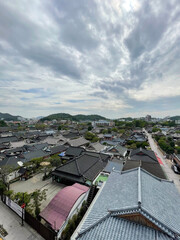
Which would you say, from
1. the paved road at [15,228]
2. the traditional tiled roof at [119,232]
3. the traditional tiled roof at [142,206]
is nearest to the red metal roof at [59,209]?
the paved road at [15,228]

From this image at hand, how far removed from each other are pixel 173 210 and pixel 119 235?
5085 millimetres

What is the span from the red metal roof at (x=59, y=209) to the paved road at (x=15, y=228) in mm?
2010

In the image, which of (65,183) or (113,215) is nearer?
(113,215)

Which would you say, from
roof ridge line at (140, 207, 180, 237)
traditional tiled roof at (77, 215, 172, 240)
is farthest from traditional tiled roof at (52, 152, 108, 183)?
roof ridge line at (140, 207, 180, 237)

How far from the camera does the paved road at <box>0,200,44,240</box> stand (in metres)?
10.5

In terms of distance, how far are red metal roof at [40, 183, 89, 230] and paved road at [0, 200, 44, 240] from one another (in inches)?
79.1

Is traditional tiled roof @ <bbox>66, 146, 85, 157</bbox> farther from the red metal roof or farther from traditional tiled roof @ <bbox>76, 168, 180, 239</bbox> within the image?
traditional tiled roof @ <bbox>76, 168, 180, 239</bbox>

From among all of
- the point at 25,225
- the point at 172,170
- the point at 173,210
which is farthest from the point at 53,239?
the point at 172,170

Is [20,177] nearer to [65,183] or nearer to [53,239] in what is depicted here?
[65,183]

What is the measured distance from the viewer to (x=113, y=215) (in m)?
7.52

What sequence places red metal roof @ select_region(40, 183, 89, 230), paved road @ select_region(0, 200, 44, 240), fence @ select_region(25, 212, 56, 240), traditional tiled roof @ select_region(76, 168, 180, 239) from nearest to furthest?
1. traditional tiled roof @ select_region(76, 168, 180, 239)
2. fence @ select_region(25, 212, 56, 240)
3. red metal roof @ select_region(40, 183, 89, 230)
4. paved road @ select_region(0, 200, 44, 240)

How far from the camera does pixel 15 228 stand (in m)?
11.4

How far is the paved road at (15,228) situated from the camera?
10.5 meters

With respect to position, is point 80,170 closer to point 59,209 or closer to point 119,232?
point 59,209
